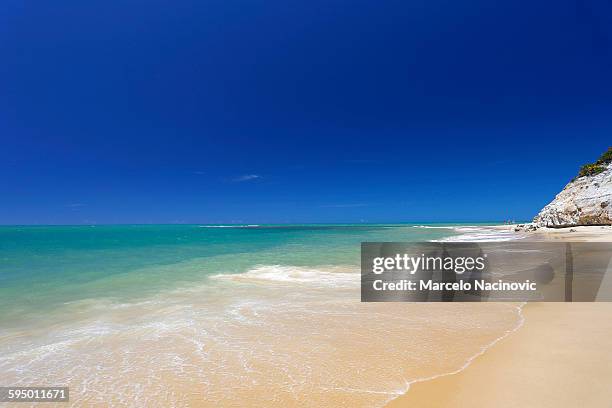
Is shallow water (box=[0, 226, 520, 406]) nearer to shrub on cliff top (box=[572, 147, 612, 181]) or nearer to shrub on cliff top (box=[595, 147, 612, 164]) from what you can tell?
shrub on cliff top (box=[572, 147, 612, 181])

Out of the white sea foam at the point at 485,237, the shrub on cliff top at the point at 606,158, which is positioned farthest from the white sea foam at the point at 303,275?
the shrub on cliff top at the point at 606,158

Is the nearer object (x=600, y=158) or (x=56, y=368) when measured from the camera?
(x=56, y=368)

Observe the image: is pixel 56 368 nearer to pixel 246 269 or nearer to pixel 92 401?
pixel 92 401

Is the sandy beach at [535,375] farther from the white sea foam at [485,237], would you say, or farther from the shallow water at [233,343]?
the white sea foam at [485,237]

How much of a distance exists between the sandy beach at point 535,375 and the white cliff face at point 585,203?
1351 inches

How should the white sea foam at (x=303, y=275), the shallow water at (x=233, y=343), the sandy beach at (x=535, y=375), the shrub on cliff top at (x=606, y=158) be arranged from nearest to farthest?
the sandy beach at (x=535, y=375), the shallow water at (x=233, y=343), the white sea foam at (x=303, y=275), the shrub on cliff top at (x=606, y=158)

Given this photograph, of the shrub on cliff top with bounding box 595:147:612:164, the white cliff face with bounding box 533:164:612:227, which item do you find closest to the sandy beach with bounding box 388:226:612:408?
the white cliff face with bounding box 533:164:612:227

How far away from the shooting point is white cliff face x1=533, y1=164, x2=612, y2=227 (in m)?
30.9

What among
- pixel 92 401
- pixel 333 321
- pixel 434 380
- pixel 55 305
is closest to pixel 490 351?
pixel 434 380

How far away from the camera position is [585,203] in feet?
108

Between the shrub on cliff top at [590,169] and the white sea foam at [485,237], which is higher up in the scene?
the shrub on cliff top at [590,169]

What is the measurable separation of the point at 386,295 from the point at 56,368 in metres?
7.59

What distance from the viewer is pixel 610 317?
252 inches

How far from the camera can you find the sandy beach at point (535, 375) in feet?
12.0
